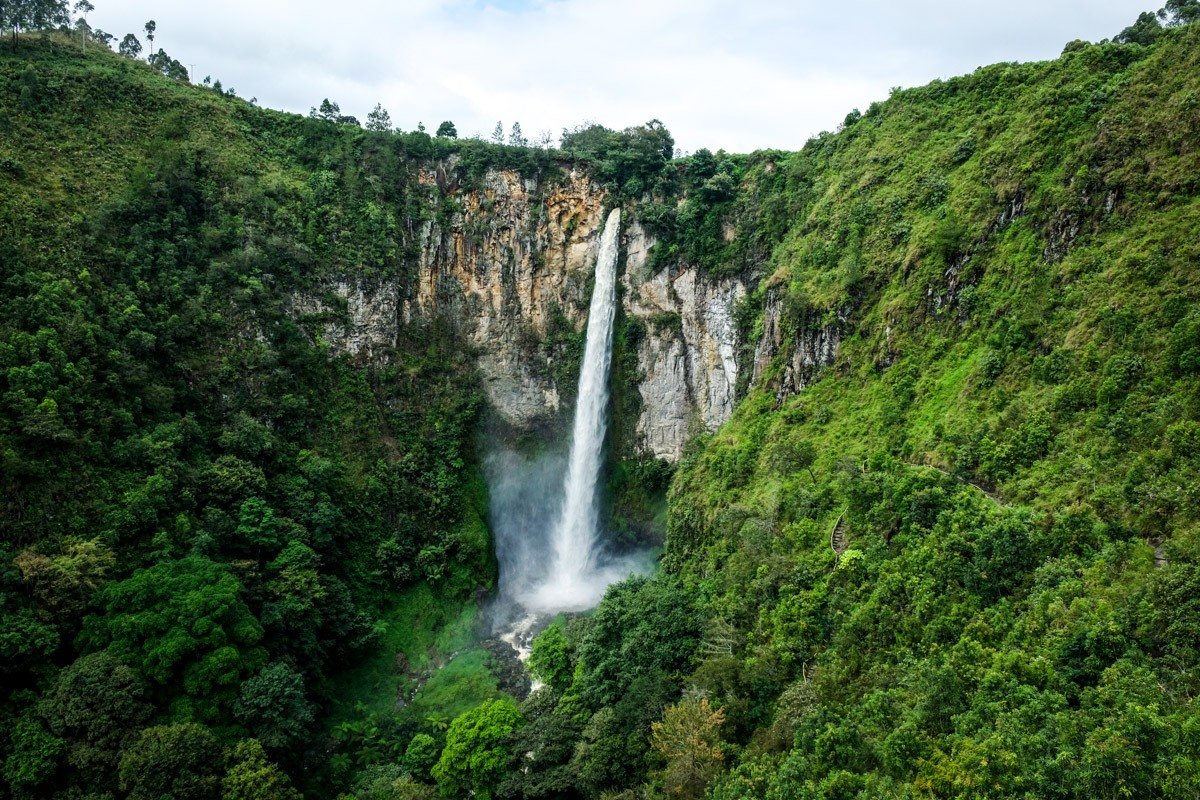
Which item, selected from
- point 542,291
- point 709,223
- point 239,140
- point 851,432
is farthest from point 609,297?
point 239,140

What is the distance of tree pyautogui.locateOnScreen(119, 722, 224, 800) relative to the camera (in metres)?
20.9

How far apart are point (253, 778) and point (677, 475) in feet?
69.2

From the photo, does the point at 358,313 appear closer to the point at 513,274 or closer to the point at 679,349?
the point at 513,274

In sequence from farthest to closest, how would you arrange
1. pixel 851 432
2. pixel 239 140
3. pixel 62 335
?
pixel 239 140 → pixel 62 335 → pixel 851 432

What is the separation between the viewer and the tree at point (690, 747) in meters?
17.3

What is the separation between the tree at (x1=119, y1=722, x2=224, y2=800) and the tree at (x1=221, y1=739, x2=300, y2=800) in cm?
46

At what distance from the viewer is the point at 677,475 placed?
34750 millimetres

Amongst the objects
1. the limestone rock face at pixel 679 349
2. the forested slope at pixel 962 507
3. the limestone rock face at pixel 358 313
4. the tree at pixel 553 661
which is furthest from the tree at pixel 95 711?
the limestone rock face at pixel 679 349

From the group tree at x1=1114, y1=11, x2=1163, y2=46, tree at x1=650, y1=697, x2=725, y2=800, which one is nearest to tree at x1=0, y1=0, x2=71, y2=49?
tree at x1=650, y1=697, x2=725, y2=800

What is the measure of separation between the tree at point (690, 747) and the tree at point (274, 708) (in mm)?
14061

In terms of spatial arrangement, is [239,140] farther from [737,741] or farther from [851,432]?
[737,741]

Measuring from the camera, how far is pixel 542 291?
4531cm

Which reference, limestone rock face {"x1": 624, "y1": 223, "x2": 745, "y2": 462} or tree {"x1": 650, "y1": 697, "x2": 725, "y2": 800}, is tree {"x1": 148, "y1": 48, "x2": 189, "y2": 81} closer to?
limestone rock face {"x1": 624, "y1": 223, "x2": 745, "y2": 462}

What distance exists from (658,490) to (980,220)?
22.8 metres
